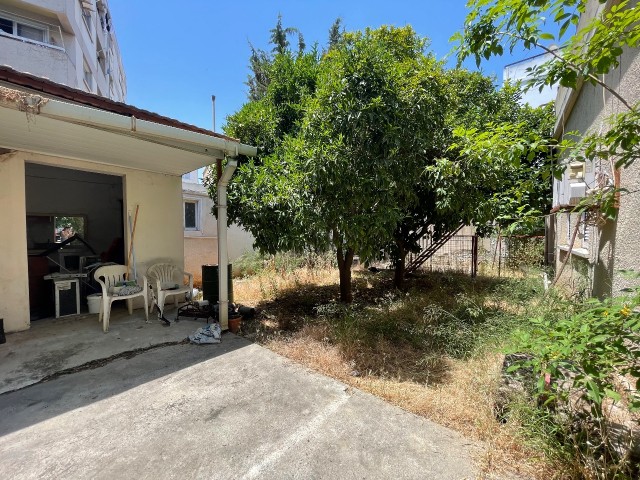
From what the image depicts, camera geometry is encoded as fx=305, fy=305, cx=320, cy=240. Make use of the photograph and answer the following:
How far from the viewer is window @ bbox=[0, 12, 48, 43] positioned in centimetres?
1025

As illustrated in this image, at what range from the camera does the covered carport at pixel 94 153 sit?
330cm

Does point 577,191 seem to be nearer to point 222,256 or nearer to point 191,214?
point 222,256

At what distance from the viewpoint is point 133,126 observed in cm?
352

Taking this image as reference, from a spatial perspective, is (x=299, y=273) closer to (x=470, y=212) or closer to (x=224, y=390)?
(x=470, y=212)

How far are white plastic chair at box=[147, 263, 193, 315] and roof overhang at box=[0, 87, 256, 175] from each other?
209 cm

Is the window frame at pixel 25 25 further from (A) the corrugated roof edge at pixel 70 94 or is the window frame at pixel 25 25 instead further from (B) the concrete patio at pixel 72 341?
(B) the concrete patio at pixel 72 341

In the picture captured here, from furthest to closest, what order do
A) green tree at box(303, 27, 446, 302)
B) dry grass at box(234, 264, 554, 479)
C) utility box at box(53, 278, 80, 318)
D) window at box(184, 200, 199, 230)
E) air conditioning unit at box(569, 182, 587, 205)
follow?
window at box(184, 200, 199, 230)
utility box at box(53, 278, 80, 318)
green tree at box(303, 27, 446, 302)
air conditioning unit at box(569, 182, 587, 205)
dry grass at box(234, 264, 554, 479)

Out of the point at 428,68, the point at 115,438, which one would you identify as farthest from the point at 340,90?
the point at 115,438

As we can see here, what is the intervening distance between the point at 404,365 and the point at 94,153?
5.68m

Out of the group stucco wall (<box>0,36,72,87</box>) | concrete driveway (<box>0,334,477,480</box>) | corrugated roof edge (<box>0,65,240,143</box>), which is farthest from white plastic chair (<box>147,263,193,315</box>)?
stucco wall (<box>0,36,72,87</box>)

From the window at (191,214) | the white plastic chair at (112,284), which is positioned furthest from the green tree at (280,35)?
the white plastic chair at (112,284)

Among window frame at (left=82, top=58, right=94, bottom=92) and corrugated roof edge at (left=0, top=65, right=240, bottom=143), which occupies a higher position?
window frame at (left=82, top=58, right=94, bottom=92)

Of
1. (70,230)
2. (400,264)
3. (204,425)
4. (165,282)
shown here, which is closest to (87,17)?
(70,230)

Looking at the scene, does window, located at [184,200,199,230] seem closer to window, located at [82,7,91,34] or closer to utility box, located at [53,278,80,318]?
utility box, located at [53,278,80,318]
